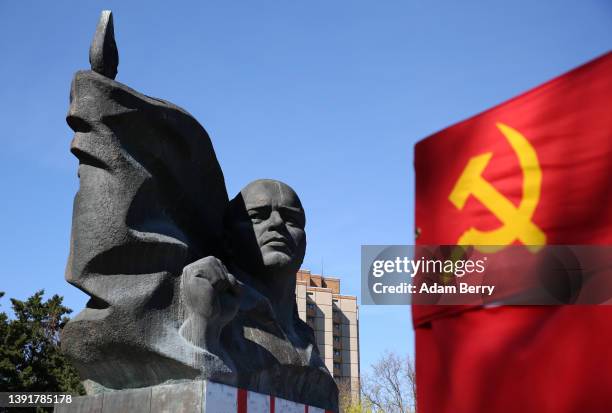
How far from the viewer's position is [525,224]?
1705mm

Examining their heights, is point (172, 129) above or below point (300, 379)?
above

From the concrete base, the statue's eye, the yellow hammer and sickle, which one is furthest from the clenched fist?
the yellow hammer and sickle

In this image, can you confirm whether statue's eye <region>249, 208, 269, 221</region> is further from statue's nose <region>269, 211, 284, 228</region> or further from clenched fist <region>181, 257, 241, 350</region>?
clenched fist <region>181, 257, 241, 350</region>

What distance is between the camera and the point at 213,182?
8.08 m

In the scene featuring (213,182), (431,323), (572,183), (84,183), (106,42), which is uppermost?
(106,42)

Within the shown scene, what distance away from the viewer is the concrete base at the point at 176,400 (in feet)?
20.1

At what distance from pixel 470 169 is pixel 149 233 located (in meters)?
5.22

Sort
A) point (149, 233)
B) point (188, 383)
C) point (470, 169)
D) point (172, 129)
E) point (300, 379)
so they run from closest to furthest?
1. point (470, 169)
2. point (188, 383)
3. point (149, 233)
4. point (172, 129)
5. point (300, 379)

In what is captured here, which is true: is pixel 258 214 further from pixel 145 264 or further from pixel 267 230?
pixel 145 264

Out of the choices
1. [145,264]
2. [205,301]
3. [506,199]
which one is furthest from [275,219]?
[506,199]

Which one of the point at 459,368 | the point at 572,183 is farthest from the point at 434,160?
the point at 459,368

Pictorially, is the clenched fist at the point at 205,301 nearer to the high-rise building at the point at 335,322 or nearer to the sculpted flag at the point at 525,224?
the sculpted flag at the point at 525,224

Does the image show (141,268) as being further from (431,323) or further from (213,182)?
(431,323)

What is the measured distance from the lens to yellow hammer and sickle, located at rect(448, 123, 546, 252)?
1705 millimetres
